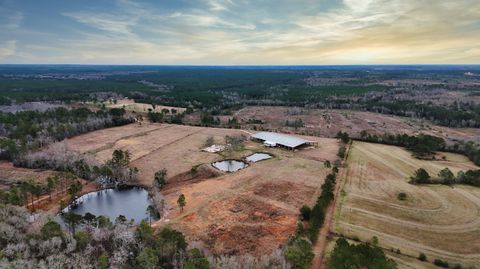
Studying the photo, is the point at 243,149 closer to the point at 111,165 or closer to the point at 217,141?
the point at 217,141

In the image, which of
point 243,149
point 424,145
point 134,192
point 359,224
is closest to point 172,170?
point 134,192

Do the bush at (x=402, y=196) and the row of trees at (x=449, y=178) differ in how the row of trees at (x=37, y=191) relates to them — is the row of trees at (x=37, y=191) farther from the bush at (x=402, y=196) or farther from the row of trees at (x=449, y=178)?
the row of trees at (x=449, y=178)

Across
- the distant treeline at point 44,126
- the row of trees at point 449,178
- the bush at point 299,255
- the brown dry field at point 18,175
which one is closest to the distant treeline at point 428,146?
the row of trees at point 449,178

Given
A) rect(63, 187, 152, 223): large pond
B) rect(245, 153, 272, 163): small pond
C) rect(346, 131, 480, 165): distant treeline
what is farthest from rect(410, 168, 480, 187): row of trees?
rect(63, 187, 152, 223): large pond

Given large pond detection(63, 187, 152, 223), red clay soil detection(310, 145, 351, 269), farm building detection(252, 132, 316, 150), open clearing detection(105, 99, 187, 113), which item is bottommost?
large pond detection(63, 187, 152, 223)

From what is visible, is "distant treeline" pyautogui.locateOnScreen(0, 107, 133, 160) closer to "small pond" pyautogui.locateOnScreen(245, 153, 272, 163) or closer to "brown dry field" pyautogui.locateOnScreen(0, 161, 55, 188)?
"brown dry field" pyautogui.locateOnScreen(0, 161, 55, 188)
